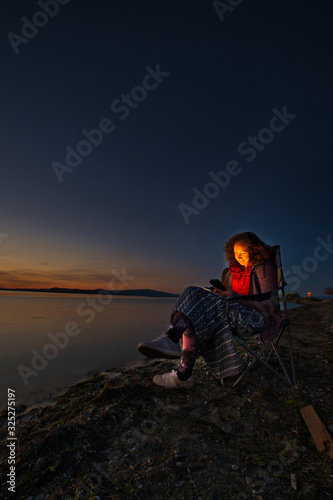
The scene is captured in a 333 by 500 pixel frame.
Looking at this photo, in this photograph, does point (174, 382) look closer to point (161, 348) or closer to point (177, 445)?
point (161, 348)

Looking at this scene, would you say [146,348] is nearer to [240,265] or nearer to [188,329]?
[188,329]

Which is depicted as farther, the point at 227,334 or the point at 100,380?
the point at 100,380

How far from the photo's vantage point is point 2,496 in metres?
1.48

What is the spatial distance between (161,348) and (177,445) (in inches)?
32.4

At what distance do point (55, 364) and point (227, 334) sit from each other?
411 centimetres

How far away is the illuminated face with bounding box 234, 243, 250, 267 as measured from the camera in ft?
11.0

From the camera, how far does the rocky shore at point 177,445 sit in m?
1.45

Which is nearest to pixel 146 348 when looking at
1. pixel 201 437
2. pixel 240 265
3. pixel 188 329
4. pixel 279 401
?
pixel 188 329

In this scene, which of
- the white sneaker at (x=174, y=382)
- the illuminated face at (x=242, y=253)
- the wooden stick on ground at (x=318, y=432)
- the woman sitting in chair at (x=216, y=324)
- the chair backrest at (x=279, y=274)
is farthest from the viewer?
the illuminated face at (x=242, y=253)

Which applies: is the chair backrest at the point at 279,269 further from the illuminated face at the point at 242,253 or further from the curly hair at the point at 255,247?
the illuminated face at the point at 242,253

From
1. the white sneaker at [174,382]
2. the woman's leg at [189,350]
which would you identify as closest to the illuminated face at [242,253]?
the woman's leg at [189,350]

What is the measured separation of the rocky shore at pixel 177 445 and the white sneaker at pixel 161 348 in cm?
61

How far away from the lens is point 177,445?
1.86m

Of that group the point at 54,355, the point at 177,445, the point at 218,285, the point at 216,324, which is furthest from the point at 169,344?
the point at 54,355
